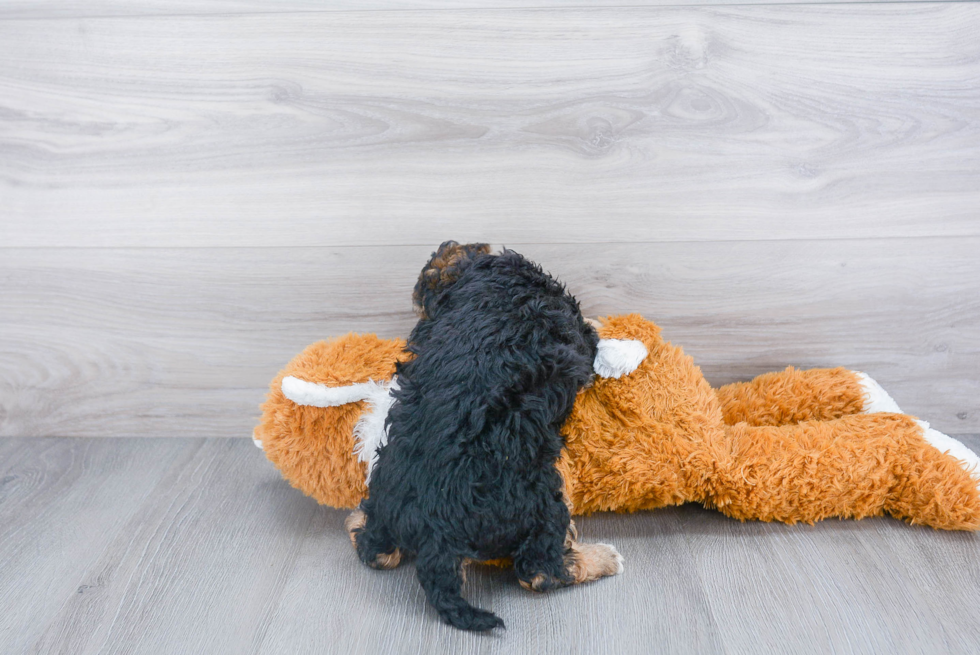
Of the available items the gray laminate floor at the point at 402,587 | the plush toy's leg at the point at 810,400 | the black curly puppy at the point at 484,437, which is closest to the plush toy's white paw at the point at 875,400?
the plush toy's leg at the point at 810,400

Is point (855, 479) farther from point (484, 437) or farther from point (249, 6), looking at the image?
point (249, 6)

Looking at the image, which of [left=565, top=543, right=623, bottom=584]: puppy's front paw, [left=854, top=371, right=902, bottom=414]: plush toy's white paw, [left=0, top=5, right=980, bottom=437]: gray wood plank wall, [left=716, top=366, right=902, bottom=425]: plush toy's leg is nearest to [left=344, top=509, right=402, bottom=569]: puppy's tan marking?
[left=565, top=543, right=623, bottom=584]: puppy's front paw

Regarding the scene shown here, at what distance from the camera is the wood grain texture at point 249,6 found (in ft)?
3.33

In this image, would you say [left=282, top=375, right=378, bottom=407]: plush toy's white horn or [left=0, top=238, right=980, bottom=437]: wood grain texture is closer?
[left=282, top=375, right=378, bottom=407]: plush toy's white horn

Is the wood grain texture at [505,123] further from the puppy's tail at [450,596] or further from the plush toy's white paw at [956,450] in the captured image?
the puppy's tail at [450,596]

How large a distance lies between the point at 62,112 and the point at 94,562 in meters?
0.70

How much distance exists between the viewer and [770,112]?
1.05 m

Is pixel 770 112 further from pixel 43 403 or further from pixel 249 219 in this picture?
pixel 43 403

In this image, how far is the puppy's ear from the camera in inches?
34.6

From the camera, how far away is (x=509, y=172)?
1.08 meters

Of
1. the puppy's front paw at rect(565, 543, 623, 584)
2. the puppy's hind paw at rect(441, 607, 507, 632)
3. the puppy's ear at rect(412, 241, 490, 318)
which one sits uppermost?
the puppy's ear at rect(412, 241, 490, 318)

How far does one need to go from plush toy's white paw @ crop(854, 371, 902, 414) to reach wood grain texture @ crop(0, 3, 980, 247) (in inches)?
9.7

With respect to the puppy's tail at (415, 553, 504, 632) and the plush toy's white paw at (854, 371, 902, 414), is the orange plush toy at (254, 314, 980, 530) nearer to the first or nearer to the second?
the plush toy's white paw at (854, 371, 902, 414)

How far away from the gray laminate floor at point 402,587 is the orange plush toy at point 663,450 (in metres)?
0.05
